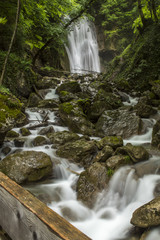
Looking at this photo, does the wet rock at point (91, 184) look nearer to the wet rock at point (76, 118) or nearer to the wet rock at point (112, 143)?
the wet rock at point (112, 143)

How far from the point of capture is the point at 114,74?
17.0 metres

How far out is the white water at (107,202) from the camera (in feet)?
10.2

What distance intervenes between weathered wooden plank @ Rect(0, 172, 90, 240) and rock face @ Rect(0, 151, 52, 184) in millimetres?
2739

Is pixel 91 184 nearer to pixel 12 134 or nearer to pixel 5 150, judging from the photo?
pixel 5 150

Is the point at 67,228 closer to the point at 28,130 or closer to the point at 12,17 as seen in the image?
the point at 28,130

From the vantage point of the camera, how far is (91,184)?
4000mm

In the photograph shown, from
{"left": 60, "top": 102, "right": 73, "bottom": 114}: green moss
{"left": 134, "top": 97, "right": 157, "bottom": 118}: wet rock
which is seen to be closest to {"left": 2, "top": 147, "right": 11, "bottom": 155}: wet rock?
{"left": 60, "top": 102, "right": 73, "bottom": 114}: green moss

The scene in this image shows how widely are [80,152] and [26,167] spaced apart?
164 cm

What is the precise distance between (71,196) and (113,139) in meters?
2.21

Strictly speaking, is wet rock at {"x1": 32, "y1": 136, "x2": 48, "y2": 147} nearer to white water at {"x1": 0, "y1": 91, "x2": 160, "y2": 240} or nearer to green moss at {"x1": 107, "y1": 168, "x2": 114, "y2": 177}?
white water at {"x1": 0, "y1": 91, "x2": 160, "y2": 240}

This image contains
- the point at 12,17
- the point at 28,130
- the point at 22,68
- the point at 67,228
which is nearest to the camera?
the point at 67,228

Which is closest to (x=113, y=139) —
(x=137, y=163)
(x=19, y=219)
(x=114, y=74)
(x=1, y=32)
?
(x=137, y=163)

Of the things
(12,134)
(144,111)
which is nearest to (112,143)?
(144,111)

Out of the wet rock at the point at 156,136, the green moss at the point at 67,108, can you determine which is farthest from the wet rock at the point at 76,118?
the wet rock at the point at 156,136
